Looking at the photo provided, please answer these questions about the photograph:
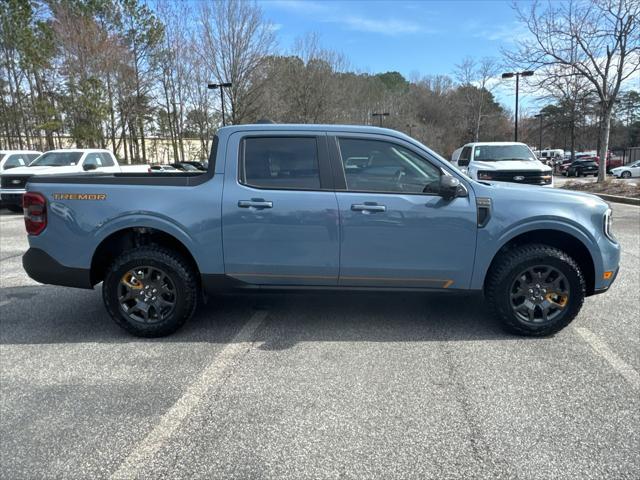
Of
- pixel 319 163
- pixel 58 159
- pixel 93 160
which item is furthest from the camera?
pixel 93 160

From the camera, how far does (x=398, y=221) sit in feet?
12.9

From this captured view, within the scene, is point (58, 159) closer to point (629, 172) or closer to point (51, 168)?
point (51, 168)

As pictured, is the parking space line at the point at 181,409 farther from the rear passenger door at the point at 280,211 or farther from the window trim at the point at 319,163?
the window trim at the point at 319,163

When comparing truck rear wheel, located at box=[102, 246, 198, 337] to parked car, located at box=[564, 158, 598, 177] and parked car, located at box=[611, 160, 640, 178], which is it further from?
parked car, located at box=[564, 158, 598, 177]

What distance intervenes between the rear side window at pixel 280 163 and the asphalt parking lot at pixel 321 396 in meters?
1.39

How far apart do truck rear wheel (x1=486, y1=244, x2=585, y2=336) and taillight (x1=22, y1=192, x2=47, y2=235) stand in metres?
4.04

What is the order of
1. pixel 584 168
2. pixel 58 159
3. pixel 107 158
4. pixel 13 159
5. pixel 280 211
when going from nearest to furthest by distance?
pixel 280 211, pixel 58 159, pixel 13 159, pixel 107 158, pixel 584 168

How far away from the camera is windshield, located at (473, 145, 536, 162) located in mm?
13102

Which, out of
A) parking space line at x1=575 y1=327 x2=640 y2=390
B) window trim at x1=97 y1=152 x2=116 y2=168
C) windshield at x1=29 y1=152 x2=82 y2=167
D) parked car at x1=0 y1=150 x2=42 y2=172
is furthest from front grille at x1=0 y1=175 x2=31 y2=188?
parking space line at x1=575 y1=327 x2=640 y2=390

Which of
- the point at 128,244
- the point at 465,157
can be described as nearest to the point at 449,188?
the point at 128,244

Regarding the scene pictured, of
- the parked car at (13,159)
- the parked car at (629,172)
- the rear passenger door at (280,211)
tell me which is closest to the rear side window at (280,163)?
the rear passenger door at (280,211)

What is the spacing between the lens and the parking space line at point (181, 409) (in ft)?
8.09

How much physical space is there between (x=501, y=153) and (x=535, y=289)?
1020cm

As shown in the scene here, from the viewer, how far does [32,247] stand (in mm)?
4195
